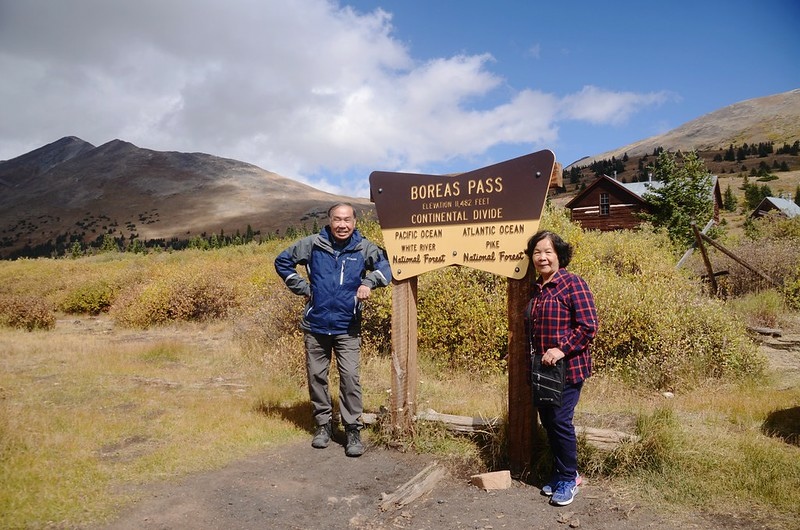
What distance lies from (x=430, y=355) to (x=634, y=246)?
6.29 m

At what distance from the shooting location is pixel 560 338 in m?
3.40

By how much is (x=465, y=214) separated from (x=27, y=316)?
1310cm

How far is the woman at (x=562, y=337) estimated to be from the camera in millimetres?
3369

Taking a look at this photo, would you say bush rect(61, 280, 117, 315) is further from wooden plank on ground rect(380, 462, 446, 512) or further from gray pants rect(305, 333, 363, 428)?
wooden plank on ground rect(380, 462, 446, 512)

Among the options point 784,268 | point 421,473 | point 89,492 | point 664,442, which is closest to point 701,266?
point 784,268

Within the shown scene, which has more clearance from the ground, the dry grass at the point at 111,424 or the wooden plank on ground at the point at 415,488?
the dry grass at the point at 111,424

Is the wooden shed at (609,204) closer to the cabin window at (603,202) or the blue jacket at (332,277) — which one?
the cabin window at (603,202)

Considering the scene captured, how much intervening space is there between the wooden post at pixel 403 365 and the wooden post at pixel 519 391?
38.9 inches

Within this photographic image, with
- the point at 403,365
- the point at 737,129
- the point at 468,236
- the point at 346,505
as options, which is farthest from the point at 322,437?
the point at 737,129

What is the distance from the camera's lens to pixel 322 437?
4.73 m

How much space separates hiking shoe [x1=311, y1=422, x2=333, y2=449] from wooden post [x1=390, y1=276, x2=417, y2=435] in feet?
2.16

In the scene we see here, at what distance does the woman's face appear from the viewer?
11.9 ft

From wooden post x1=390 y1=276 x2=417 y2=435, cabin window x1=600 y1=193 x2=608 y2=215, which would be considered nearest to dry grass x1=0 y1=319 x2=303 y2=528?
wooden post x1=390 y1=276 x2=417 y2=435

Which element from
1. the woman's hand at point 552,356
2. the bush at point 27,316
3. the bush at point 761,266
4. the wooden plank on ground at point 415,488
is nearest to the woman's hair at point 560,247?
the woman's hand at point 552,356
